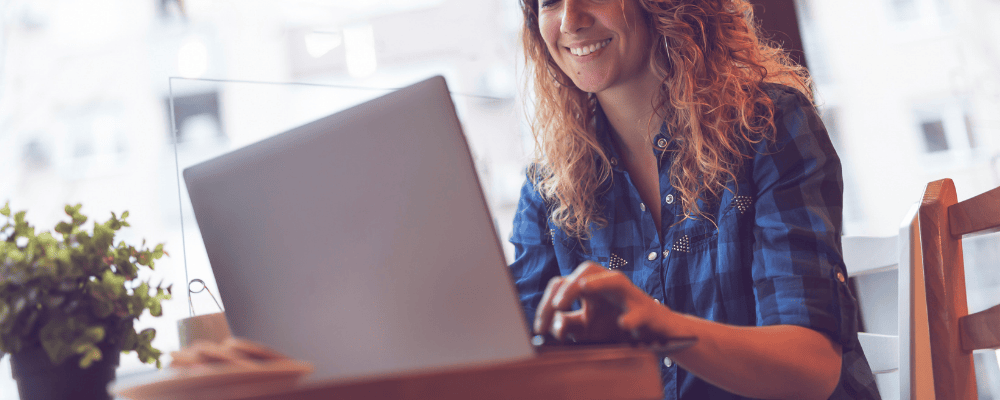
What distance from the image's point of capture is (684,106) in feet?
3.55

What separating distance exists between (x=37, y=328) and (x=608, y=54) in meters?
0.86

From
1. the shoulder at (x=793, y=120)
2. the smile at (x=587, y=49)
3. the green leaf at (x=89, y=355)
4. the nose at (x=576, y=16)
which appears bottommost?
the green leaf at (x=89, y=355)

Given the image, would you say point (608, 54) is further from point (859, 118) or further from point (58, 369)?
point (859, 118)

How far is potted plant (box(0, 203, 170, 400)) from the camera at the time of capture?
0.69 metres

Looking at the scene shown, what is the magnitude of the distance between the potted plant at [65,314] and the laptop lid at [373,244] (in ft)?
0.47

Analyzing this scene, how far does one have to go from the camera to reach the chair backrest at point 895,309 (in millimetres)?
931

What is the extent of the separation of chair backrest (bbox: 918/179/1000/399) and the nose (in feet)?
1.86

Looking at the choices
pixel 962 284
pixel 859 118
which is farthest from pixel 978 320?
pixel 859 118

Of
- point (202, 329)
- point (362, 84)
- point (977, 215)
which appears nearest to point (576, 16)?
point (977, 215)

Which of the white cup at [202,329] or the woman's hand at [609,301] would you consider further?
the white cup at [202,329]

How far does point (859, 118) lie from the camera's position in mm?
2375

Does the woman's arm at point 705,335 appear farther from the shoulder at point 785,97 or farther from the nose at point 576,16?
the nose at point 576,16

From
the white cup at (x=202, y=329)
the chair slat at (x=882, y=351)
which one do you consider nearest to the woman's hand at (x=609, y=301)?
the white cup at (x=202, y=329)

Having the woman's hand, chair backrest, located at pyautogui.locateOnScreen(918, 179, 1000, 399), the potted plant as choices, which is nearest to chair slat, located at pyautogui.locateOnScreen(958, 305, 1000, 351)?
chair backrest, located at pyautogui.locateOnScreen(918, 179, 1000, 399)
